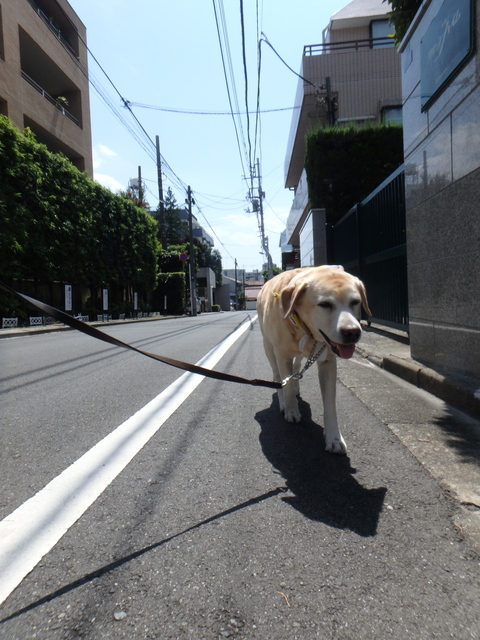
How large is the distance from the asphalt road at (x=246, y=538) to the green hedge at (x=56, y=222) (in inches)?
530

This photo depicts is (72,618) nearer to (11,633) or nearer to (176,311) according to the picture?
(11,633)

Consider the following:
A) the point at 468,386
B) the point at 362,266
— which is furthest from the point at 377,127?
the point at 468,386

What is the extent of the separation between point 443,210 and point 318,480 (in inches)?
123

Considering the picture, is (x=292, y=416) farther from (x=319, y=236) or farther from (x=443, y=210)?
(x=319, y=236)

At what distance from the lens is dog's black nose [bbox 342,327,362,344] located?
2.30 meters

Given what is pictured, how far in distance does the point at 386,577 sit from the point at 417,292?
13.0 ft

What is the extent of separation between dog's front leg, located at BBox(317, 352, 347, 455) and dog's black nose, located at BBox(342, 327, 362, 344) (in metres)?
0.49

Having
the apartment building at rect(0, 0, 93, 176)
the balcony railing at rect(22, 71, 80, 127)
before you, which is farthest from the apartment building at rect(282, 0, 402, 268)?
the balcony railing at rect(22, 71, 80, 127)

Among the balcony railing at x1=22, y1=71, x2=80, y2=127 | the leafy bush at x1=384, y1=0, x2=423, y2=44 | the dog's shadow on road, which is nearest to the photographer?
the dog's shadow on road

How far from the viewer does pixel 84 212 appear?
19.9 m

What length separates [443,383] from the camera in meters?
3.88

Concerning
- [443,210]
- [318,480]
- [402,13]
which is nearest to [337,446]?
[318,480]

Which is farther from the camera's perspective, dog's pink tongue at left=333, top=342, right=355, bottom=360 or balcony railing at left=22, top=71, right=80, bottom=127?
balcony railing at left=22, top=71, right=80, bottom=127

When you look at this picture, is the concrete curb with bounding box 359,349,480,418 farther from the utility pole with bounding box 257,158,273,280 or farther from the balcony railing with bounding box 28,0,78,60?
the utility pole with bounding box 257,158,273,280
